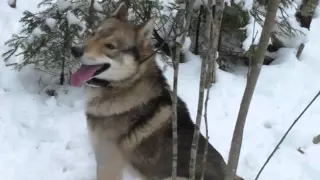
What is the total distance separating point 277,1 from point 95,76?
1.78 meters

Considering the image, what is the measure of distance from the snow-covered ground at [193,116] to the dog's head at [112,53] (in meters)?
1.08

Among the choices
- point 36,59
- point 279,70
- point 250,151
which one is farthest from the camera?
point 279,70

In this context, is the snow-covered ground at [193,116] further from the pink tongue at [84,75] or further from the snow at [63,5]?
the pink tongue at [84,75]

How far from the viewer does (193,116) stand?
5.09 m

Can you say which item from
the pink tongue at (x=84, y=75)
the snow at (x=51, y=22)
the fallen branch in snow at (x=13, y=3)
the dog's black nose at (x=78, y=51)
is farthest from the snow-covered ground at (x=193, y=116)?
the dog's black nose at (x=78, y=51)

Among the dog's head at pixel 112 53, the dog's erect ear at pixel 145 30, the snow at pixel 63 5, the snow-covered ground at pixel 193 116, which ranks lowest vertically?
the snow-covered ground at pixel 193 116

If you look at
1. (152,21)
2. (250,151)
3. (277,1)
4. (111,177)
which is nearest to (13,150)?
(111,177)

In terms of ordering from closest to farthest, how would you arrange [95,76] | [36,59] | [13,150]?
[95,76] < [13,150] < [36,59]

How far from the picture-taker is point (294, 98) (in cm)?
572

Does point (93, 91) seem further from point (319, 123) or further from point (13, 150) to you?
point (319, 123)

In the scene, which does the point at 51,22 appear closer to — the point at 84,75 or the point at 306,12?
the point at 84,75

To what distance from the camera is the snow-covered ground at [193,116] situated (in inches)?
169

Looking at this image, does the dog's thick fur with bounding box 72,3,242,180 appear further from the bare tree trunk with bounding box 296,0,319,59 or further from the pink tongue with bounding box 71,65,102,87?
the bare tree trunk with bounding box 296,0,319,59

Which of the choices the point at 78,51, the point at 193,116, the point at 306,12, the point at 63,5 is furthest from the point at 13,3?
the point at 306,12
